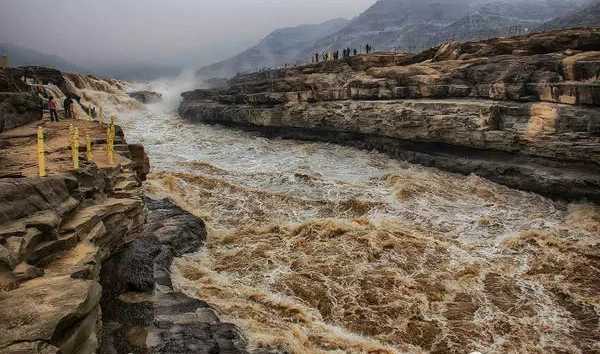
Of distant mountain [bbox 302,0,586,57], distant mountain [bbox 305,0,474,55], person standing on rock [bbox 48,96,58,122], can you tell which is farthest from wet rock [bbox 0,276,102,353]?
distant mountain [bbox 305,0,474,55]

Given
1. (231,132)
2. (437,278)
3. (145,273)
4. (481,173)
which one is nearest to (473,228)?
(437,278)

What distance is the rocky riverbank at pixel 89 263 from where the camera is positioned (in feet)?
16.4

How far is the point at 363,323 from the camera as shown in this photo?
28.4ft

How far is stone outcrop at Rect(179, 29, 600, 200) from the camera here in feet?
52.7

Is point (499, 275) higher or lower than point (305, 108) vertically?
lower

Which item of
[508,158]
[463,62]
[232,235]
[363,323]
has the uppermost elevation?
[463,62]

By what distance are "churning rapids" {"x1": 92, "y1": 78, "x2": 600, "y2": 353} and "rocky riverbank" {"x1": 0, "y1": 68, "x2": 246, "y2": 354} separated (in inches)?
29.7

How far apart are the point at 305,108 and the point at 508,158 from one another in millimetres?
13629

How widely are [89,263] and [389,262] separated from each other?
7160mm

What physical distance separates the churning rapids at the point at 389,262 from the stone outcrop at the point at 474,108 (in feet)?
4.35

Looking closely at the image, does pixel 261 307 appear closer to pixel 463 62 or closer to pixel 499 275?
pixel 499 275

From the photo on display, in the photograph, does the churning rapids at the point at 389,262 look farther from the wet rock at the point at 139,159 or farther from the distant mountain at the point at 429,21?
the distant mountain at the point at 429,21

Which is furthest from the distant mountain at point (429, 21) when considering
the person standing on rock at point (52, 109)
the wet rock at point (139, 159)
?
the wet rock at point (139, 159)

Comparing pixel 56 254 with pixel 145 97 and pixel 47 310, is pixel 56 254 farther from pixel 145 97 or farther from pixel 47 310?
pixel 145 97
